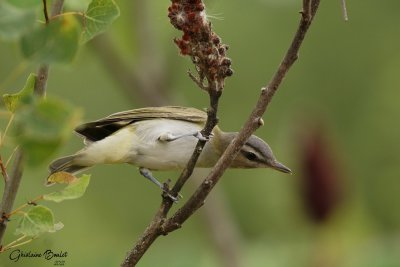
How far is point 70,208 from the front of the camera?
290 inches

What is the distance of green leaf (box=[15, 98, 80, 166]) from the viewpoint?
3.24ft

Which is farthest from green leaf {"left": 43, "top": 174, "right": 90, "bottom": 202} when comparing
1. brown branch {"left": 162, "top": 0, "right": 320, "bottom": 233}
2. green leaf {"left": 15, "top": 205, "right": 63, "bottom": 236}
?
brown branch {"left": 162, "top": 0, "right": 320, "bottom": 233}

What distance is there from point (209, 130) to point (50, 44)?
106 cm

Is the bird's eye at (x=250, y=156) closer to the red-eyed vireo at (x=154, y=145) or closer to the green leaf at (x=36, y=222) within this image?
the red-eyed vireo at (x=154, y=145)

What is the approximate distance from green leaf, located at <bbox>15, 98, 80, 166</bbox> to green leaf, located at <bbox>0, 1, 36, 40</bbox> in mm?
90

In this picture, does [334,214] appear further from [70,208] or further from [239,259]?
[70,208]

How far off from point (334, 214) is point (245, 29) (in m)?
4.51

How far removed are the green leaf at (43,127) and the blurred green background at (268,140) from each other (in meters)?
1.06

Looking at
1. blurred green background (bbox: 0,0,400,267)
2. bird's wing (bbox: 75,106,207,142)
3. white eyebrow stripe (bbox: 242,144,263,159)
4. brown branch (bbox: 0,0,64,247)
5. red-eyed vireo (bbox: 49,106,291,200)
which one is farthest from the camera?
blurred green background (bbox: 0,0,400,267)

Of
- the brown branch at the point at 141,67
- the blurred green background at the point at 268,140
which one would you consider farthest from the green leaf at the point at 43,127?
the brown branch at the point at 141,67

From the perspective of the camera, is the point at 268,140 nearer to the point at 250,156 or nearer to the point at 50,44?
the point at 250,156

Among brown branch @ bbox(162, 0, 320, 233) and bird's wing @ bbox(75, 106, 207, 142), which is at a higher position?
brown branch @ bbox(162, 0, 320, 233)

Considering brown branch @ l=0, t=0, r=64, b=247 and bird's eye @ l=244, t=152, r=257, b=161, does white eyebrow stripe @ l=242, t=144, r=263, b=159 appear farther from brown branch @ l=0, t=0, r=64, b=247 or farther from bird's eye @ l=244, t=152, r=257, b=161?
brown branch @ l=0, t=0, r=64, b=247

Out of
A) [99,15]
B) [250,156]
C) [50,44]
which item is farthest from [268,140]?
[50,44]
